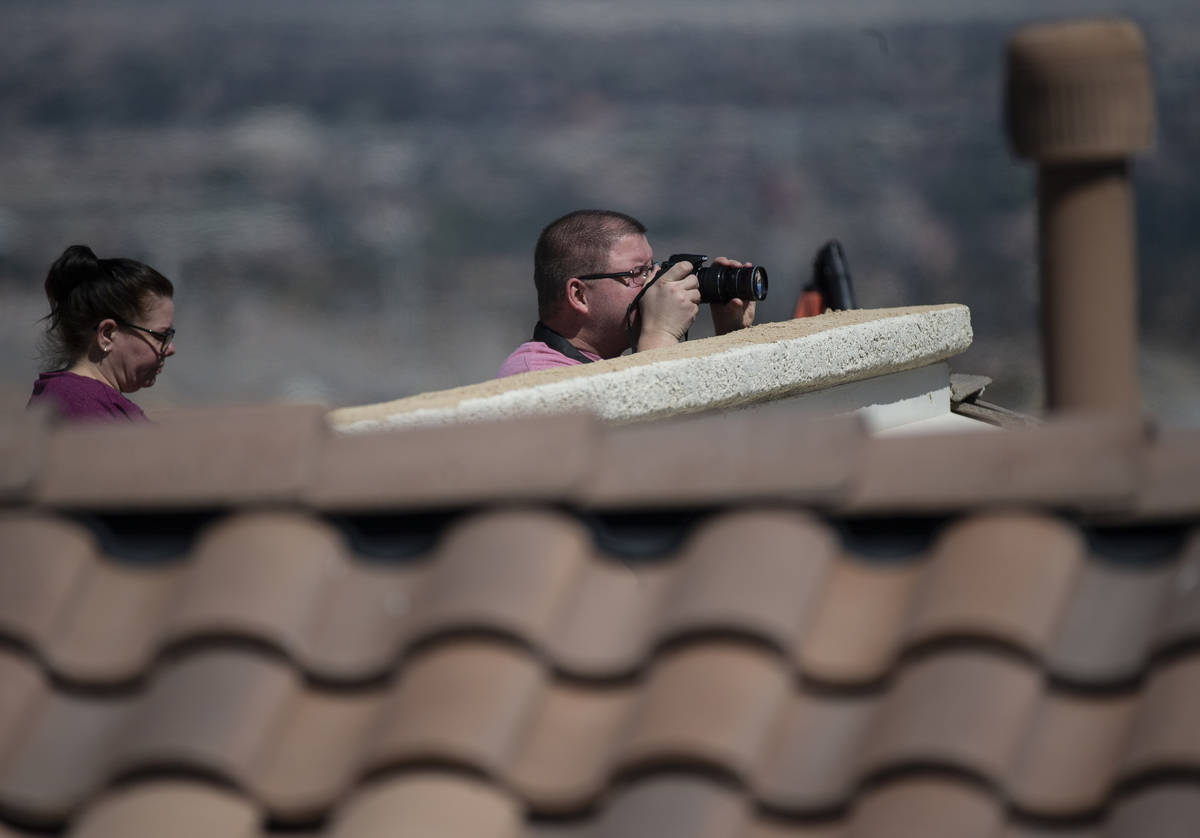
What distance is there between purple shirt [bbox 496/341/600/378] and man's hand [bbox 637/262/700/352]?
0.72 ft

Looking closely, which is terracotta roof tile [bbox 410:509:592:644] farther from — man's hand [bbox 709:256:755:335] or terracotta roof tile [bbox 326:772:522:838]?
man's hand [bbox 709:256:755:335]

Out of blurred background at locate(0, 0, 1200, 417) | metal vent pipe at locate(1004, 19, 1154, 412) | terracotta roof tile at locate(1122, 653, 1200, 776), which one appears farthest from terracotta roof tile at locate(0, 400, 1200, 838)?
blurred background at locate(0, 0, 1200, 417)

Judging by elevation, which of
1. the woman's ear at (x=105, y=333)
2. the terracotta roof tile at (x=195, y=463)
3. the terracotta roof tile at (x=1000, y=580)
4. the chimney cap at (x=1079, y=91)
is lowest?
the terracotta roof tile at (x=1000, y=580)

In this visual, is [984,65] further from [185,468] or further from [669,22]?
[185,468]

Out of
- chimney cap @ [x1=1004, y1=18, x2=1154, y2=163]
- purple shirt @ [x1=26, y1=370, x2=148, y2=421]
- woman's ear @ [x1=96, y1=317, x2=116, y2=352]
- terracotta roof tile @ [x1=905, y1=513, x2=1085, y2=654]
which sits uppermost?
chimney cap @ [x1=1004, y1=18, x2=1154, y2=163]

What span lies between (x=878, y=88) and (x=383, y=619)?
82.9 feet

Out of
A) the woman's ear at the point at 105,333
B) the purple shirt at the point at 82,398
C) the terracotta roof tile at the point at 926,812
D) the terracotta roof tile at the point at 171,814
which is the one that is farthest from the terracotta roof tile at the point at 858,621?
the woman's ear at the point at 105,333

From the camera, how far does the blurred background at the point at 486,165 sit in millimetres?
21031

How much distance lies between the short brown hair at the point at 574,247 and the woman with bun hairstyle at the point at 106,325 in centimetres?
111

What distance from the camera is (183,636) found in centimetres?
138

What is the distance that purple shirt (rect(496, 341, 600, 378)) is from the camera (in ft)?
12.7

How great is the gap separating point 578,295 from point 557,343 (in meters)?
0.19

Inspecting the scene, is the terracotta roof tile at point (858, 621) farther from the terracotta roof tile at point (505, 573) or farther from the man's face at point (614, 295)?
the man's face at point (614, 295)

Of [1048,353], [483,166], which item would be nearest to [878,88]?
[483,166]
